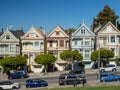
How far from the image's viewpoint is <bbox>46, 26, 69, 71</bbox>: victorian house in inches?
3649

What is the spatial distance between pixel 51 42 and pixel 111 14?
116ft

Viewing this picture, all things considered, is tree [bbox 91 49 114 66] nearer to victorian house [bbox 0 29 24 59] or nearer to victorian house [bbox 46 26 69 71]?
victorian house [bbox 46 26 69 71]

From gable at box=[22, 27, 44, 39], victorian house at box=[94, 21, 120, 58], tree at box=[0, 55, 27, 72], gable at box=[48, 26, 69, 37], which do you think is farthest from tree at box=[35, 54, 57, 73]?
victorian house at box=[94, 21, 120, 58]

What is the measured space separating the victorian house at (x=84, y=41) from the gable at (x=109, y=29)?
2.92 m

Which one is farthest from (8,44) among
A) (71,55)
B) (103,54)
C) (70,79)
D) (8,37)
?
(70,79)

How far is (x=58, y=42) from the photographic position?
306 ft

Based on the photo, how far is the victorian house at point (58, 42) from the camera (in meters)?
92.7

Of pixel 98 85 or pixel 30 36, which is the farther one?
pixel 30 36

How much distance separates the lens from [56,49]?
3661 inches

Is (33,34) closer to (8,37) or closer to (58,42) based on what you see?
(8,37)

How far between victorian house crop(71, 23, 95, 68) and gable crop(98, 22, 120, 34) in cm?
292

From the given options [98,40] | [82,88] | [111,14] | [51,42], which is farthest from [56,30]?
[82,88]

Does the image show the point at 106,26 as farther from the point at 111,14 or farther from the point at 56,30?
the point at 111,14

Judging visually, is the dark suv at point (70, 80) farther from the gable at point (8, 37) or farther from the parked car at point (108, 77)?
the gable at point (8, 37)
